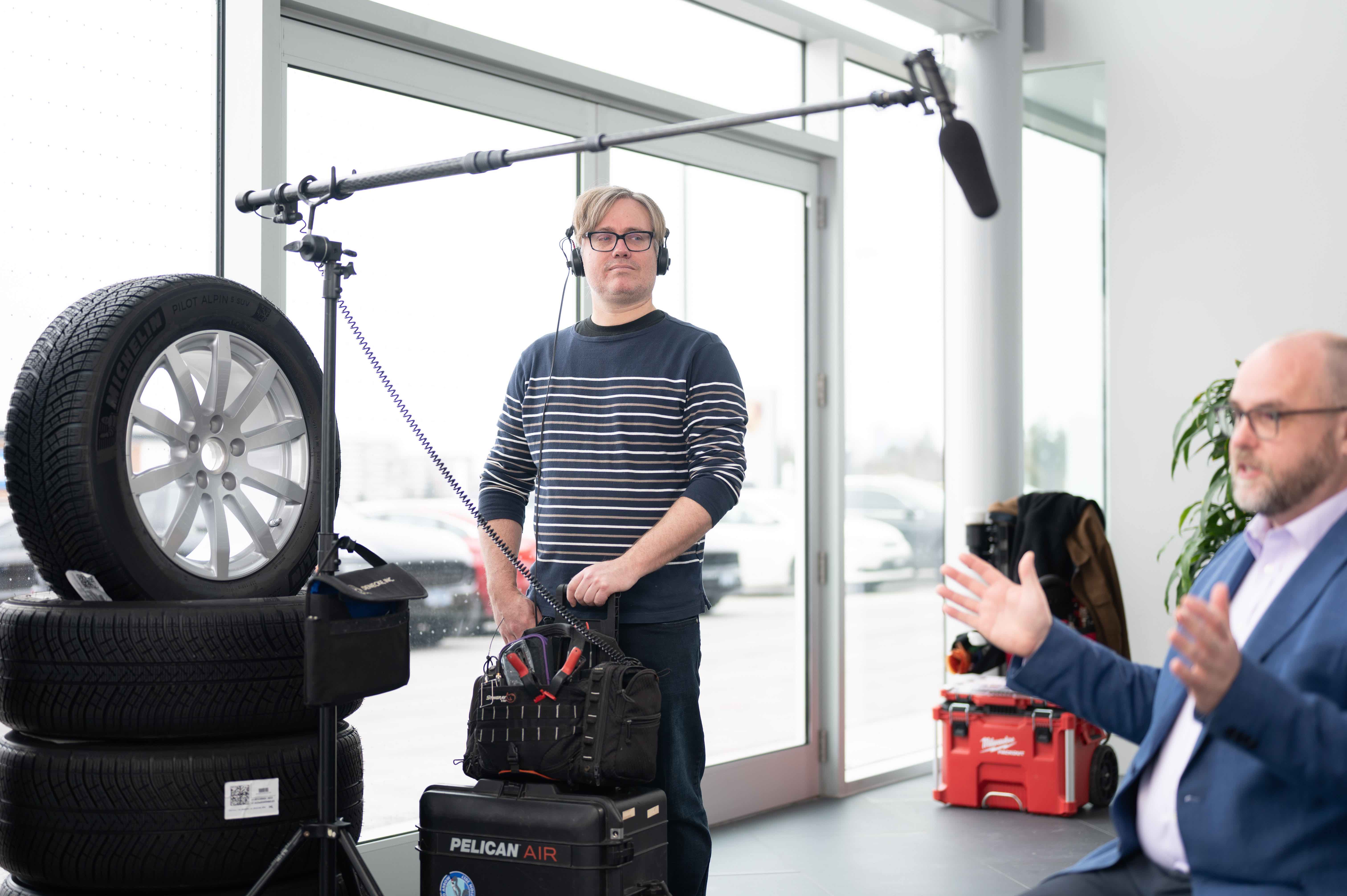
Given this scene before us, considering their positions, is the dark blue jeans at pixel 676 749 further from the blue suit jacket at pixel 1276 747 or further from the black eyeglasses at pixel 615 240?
the blue suit jacket at pixel 1276 747

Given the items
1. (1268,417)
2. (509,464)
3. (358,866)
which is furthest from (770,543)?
(1268,417)

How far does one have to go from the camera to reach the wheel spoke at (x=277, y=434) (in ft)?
8.05

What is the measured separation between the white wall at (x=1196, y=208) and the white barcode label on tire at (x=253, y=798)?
3.79 meters

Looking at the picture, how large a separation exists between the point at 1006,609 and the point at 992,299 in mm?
3515

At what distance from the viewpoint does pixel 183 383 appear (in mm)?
2295

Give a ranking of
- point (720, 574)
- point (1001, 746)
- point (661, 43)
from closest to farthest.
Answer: point (661, 43), point (720, 574), point (1001, 746)

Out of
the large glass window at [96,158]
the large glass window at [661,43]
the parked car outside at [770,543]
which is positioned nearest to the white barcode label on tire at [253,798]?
the large glass window at [96,158]

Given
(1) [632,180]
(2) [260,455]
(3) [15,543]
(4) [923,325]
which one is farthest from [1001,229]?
(3) [15,543]

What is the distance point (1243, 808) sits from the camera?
153 centimetres

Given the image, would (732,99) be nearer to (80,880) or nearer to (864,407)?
(864,407)

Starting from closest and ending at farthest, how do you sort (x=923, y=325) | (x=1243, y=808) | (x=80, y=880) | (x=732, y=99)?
(x=1243, y=808), (x=80, y=880), (x=732, y=99), (x=923, y=325)

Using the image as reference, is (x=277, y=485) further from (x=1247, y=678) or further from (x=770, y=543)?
(x=770, y=543)

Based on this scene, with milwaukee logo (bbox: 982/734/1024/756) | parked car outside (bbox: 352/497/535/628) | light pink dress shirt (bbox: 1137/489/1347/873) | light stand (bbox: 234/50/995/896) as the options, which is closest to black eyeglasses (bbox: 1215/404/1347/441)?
light pink dress shirt (bbox: 1137/489/1347/873)

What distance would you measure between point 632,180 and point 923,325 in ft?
5.87
